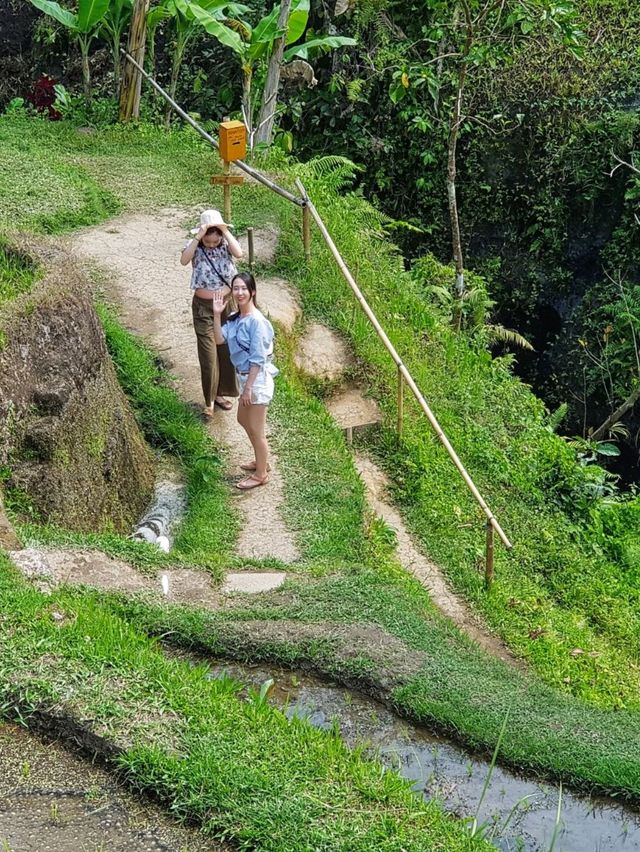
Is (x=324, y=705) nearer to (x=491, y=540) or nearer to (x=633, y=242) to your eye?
(x=491, y=540)

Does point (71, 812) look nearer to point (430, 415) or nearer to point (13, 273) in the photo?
point (13, 273)

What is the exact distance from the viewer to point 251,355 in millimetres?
7820

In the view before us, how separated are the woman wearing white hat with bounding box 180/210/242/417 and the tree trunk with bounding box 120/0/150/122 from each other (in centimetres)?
709

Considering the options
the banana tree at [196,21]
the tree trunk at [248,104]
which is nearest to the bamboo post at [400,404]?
the tree trunk at [248,104]

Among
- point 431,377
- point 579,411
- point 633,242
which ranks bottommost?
point 579,411

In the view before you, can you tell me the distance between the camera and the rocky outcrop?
7.08m

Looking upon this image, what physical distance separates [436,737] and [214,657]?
123cm

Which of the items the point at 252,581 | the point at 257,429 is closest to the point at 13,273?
the point at 257,429

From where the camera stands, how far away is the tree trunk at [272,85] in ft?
45.2

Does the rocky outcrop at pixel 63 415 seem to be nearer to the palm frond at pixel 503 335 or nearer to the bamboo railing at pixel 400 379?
the bamboo railing at pixel 400 379

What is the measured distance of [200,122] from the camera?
16.4 meters

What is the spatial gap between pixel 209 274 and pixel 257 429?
131 cm

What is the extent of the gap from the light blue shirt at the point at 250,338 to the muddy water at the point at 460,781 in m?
2.61

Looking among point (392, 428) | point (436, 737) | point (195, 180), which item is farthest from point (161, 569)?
point (195, 180)
